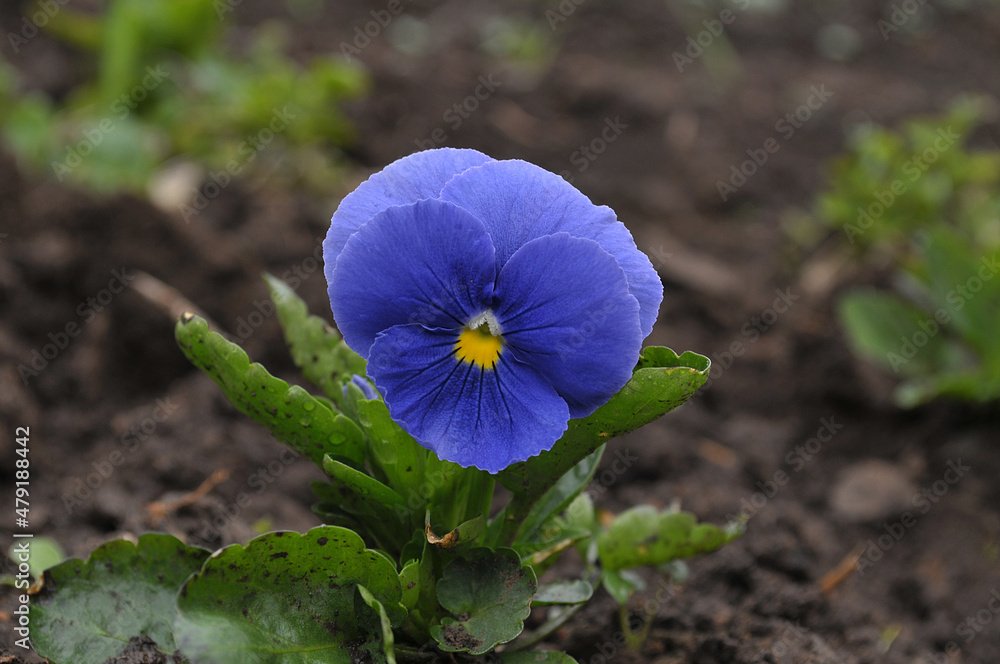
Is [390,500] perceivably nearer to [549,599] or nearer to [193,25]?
[549,599]

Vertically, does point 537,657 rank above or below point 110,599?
below

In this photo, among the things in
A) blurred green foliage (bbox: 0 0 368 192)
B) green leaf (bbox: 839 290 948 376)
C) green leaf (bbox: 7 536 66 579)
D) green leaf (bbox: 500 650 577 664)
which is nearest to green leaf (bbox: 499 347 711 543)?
green leaf (bbox: 500 650 577 664)

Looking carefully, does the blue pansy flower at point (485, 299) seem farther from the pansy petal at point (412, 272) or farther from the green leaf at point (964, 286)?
the green leaf at point (964, 286)

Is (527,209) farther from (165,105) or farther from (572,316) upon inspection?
(165,105)

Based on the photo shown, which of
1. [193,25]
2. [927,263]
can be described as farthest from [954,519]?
[193,25]

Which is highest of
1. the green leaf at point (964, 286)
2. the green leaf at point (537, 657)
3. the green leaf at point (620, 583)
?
the green leaf at point (537, 657)

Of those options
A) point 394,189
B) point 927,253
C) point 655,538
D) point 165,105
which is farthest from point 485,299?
point 165,105

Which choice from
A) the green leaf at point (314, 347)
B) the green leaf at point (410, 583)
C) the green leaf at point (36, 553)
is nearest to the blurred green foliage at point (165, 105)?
the green leaf at point (36, 553)
